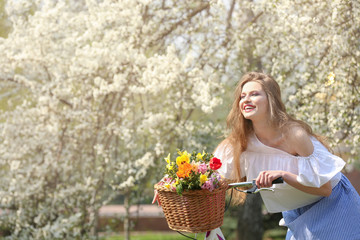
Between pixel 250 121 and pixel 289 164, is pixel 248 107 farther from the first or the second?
pixel 289 164

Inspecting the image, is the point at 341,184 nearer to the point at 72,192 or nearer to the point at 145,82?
the point at 145,82

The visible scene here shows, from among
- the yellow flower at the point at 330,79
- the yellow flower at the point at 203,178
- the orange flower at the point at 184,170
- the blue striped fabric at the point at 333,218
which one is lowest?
the blue striped fabric at the point at 333,218

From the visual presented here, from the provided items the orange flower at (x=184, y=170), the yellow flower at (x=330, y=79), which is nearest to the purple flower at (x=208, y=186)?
the orange flower at (x=184, y=170)

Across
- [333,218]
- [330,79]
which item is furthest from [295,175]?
[330,79]

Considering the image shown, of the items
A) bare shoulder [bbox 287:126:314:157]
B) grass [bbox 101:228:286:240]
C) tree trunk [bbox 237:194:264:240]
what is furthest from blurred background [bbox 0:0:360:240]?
bare shoulder [bbox 287:126:314:157]

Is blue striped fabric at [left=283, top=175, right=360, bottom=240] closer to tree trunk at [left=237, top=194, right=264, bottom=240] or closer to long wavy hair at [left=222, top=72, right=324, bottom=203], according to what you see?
long wavy hair at [left=222, top=72, right=324, bottom=203]

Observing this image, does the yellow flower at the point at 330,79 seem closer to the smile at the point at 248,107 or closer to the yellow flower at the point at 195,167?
the smile at the point at 248,107

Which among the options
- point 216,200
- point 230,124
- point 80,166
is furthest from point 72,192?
point 216,200

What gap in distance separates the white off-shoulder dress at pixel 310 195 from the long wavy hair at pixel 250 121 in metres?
0.05

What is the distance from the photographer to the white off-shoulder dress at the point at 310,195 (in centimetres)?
264

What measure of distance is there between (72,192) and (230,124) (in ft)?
12.5

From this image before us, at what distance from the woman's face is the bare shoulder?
0.21m

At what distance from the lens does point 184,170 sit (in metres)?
2.50

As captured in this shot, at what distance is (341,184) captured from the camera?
2.85 meters
